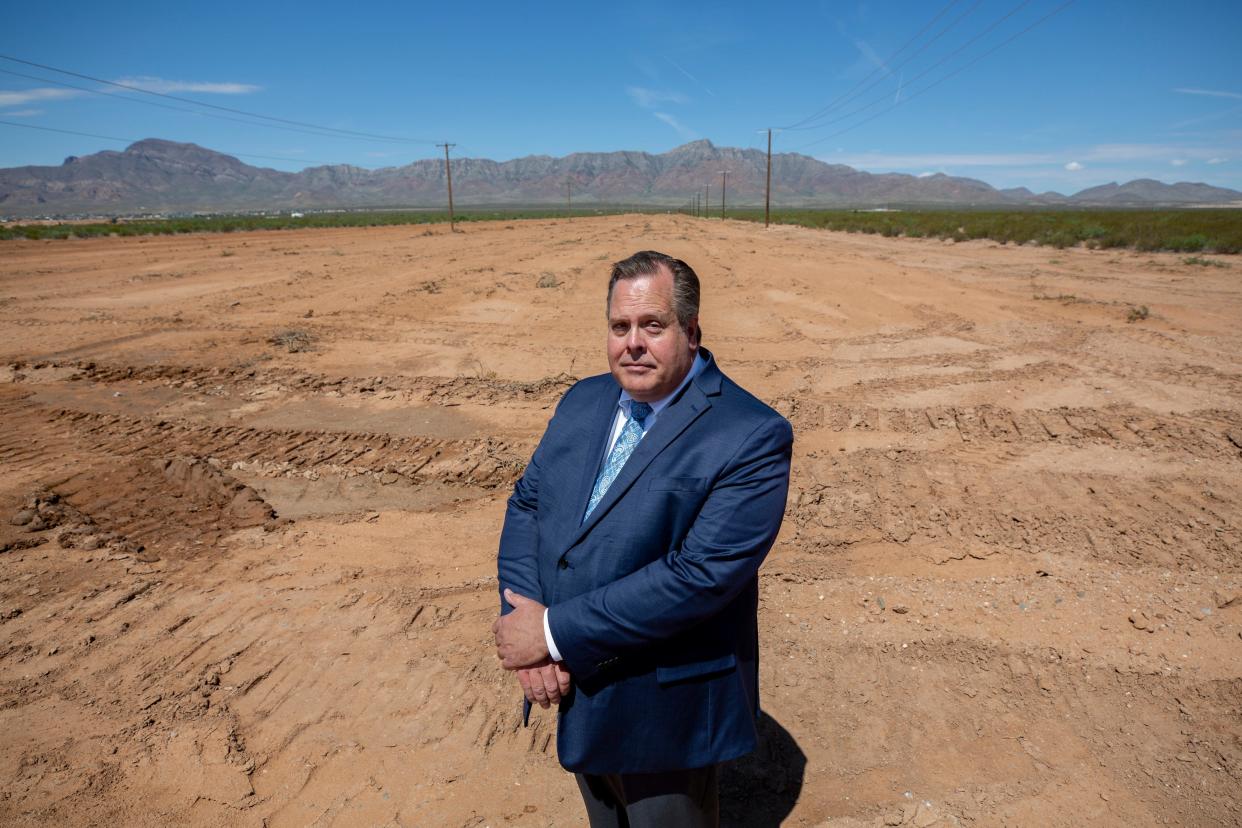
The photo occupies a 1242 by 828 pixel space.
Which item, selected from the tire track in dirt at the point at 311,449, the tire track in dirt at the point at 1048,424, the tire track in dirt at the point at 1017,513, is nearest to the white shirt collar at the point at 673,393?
the tire track in dirt at the point at 1017,513

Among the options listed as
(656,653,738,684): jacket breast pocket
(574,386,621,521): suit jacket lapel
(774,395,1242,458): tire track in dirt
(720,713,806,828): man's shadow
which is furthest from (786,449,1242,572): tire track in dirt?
(574,386,621,521): suit jacket lapel

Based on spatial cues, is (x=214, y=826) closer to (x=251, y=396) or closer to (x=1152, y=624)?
(x=1152, y=624)

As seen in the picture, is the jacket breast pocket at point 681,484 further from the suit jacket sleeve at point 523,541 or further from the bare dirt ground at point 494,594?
the bare dirt ground at point 494,594

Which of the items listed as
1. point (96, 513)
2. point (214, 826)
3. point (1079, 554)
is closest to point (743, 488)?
point (214, 826)

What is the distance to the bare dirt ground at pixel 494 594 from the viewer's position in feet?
9.43

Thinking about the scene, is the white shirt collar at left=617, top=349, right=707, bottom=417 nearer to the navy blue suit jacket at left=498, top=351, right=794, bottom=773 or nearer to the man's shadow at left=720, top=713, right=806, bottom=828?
the navy blue suit jacket at left=498, top=351, right=794, bottom=773

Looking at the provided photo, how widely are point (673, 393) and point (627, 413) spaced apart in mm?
161

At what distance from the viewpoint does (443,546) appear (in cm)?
484

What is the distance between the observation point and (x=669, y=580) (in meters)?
1.60

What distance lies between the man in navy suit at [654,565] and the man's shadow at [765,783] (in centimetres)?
97

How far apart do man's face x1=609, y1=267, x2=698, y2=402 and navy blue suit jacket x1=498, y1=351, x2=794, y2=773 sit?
9cm

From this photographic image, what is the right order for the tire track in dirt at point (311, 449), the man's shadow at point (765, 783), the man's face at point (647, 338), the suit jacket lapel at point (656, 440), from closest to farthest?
1. the suit jacket lapel at point (656, 440)
2. the man's face at point (647, 338)
3. the man's shadow at point (765, 783)
4. the tire track in dirt at point (311, 449)

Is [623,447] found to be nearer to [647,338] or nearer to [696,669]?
[647,338]

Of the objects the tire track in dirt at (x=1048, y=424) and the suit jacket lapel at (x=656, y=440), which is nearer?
the suit jacket lapel at (x=656, y=440)
